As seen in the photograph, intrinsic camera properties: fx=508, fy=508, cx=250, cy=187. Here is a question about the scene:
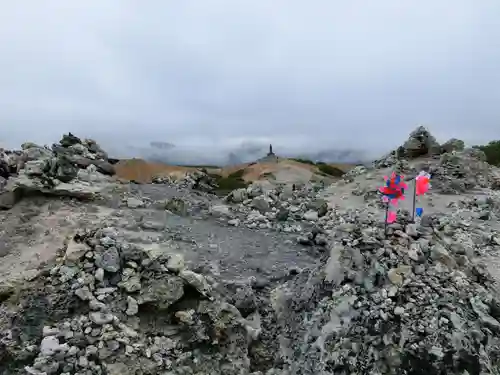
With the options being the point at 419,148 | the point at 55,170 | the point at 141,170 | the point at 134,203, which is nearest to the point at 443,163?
the point at 419,148

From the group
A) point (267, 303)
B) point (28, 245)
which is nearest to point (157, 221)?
point (28, 245)

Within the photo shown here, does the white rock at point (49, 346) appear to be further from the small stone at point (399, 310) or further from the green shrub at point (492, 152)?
the green shrub at point (492, 152)

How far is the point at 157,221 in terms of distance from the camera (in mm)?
13031

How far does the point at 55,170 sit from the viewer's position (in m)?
14.5

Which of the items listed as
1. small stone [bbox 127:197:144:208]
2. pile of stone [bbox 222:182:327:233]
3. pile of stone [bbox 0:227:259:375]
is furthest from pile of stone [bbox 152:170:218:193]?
pile of stone [bbox 0:227:259:375]

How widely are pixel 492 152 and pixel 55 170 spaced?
119ft

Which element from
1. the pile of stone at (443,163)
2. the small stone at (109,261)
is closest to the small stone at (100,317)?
the small stone at (109,261)

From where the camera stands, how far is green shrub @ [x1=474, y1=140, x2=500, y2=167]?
38094 mm

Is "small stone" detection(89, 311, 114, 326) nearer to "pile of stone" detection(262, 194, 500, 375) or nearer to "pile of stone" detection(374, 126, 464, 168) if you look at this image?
"pile of stone" detection(262, 194, 500, 375)

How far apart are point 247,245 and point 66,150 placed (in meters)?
9.33

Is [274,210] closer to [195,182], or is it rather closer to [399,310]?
[195,182]

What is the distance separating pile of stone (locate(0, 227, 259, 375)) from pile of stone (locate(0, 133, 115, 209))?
5.56 m

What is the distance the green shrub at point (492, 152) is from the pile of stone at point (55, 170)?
93.7ft

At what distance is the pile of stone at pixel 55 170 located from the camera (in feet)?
43.4
